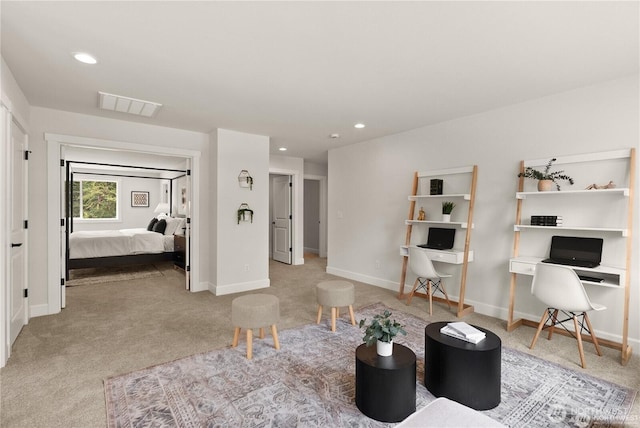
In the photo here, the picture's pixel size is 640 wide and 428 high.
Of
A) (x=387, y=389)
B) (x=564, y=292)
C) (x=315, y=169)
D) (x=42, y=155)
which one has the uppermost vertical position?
(x=315, y=169)

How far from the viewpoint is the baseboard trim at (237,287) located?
186 inches

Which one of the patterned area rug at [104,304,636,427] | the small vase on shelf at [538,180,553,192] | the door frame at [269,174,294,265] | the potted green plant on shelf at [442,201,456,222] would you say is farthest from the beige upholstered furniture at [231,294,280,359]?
the door frame at [269,174,294,265]

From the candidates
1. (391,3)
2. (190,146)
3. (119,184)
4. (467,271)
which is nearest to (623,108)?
(467,271)

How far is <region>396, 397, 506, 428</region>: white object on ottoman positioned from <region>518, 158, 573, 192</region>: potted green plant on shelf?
276 cm

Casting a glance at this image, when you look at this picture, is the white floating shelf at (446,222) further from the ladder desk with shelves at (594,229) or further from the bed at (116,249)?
the bed at (116,249)

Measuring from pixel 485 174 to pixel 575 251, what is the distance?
125 centimetres

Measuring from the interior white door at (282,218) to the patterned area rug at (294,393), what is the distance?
14.9 ft

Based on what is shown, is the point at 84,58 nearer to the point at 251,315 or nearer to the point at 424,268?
the point at 251,315

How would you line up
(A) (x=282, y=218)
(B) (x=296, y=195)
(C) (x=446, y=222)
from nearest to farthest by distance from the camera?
(C) (x=446, y=222) → (B) (x=296, y=195) → (A) (x=282, y=218)

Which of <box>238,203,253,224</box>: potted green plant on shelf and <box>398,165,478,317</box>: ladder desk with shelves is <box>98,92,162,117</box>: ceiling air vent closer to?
<box>238,203,253,224</box>: potted green plant on shelf

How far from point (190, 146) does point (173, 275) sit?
8.14ft

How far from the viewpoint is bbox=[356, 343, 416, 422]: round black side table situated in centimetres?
192

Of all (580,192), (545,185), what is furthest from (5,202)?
(580,192)

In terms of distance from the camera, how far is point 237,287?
492 cm
